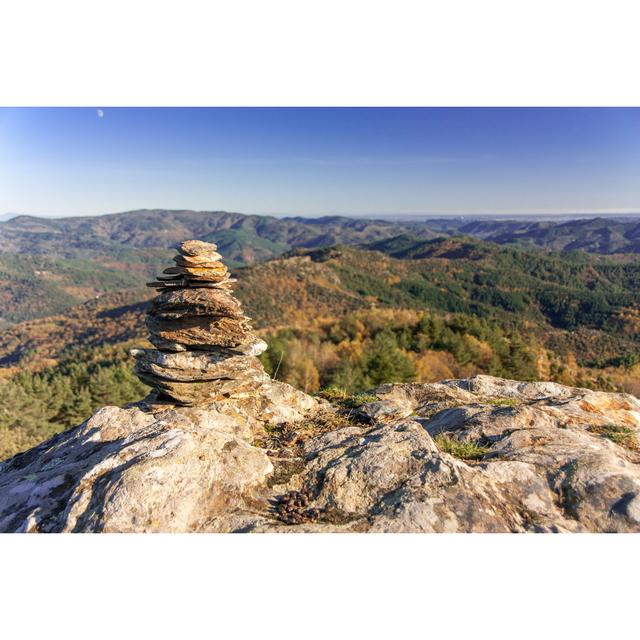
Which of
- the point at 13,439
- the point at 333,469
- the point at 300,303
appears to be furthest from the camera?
the point at 300,303

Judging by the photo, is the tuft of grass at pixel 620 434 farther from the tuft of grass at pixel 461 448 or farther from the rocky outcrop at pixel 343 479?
the tuft of grass at pixel 461 448

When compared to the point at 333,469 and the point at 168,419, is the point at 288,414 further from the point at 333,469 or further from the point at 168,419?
the point at 333,469

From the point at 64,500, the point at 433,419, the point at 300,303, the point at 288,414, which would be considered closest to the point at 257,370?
the point at 288,414

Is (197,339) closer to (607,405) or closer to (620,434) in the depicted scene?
(620,434)

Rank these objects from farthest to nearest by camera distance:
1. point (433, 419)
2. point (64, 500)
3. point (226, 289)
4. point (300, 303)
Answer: point (300, 303), point (226, 289), point (433, 419), point (64, 500)

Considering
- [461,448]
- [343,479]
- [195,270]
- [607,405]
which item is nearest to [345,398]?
[461,448]

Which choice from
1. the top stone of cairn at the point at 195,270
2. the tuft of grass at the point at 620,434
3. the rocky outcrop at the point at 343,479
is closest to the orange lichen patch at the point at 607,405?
the rocky outcrop at the point at 343,479

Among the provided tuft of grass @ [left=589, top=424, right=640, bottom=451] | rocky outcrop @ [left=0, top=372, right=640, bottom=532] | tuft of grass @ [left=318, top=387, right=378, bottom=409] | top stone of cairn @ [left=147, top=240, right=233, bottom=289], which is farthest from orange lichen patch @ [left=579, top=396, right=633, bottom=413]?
top stone of cairn @ [left=147, top=240, right=233, bottom=289]

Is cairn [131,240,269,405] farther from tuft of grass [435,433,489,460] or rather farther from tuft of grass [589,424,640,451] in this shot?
tuft of grass [589,424,640,451]
